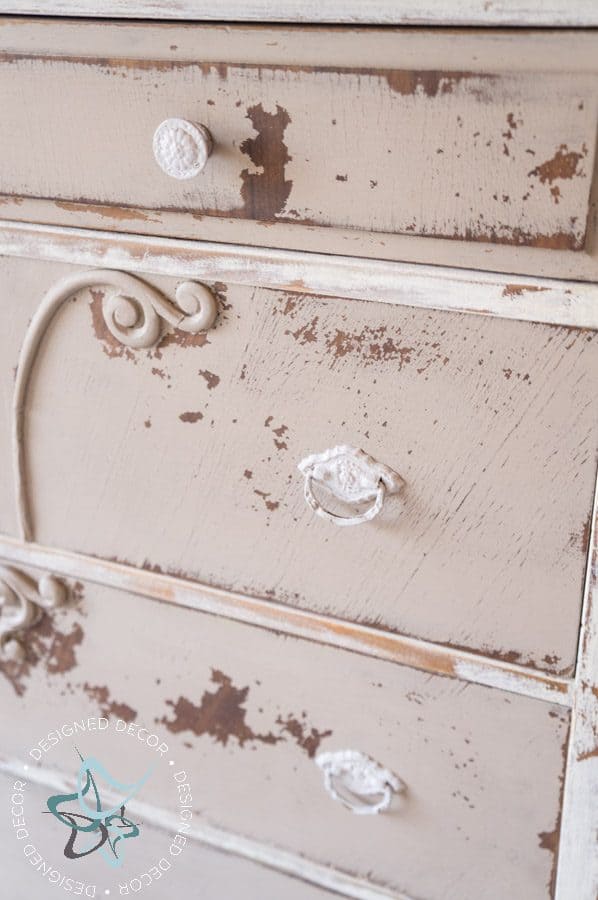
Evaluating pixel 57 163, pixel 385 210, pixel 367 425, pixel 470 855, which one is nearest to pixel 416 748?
pixel 470 855

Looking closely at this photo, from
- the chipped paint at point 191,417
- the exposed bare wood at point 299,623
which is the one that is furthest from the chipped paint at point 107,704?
the chipped paint at point 191,417

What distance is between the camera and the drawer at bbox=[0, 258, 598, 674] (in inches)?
23.1

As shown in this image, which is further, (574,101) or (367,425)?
(367,425)

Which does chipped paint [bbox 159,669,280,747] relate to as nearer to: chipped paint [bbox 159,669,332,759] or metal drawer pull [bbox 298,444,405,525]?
chipped paint [bbox 159,669,332,759]

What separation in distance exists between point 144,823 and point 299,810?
0.17 metres

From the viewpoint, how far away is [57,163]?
64 centimetres

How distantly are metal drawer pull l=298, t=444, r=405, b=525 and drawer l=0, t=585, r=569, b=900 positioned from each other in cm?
13

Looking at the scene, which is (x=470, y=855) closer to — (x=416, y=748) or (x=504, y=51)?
(x=416, y=748)

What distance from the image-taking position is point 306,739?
0.74m

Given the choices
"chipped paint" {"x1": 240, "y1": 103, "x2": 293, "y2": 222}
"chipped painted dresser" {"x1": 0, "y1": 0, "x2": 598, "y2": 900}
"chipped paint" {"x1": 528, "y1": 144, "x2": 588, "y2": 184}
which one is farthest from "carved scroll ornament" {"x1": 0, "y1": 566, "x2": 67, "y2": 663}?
"chipped paint" {"x1": 528, "y1": 144, "x2": 588, "y2": 184}

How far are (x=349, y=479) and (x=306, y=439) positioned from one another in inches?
1.7

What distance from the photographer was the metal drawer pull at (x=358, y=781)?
28.3 inches

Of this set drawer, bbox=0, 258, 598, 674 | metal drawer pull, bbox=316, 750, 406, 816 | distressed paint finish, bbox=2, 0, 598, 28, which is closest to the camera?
distressed paint finish, bbox=2, 0, 598, 28

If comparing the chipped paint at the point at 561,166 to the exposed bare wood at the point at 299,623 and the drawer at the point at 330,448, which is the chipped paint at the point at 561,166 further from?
the exposed bare wood at the point at 299,623
